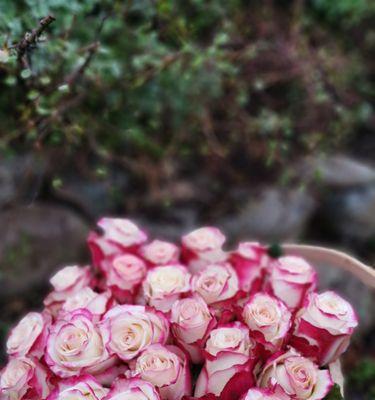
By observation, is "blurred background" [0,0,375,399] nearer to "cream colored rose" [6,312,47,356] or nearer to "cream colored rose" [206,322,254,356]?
"cream colored rose" [6,312,47,356]

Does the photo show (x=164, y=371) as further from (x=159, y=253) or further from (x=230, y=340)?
(x=159, y=253)

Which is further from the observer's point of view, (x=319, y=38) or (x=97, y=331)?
(x=319, y=38)

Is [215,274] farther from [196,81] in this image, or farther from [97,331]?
[196,81]

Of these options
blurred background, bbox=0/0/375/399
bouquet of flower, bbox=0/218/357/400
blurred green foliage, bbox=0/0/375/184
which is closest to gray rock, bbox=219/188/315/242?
blurred background, bbox=0/0/375/399

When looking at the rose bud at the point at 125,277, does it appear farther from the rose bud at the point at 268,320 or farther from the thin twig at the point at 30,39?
the thin twig at the point at 30,39

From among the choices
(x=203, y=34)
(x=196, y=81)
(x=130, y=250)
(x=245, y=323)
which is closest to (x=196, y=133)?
(x=196, y=81)

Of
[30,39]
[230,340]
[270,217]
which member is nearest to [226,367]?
[230,340]

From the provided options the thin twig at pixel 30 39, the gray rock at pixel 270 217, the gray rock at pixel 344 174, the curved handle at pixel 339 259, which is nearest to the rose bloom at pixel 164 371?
the curved handle at pixel 339 259
